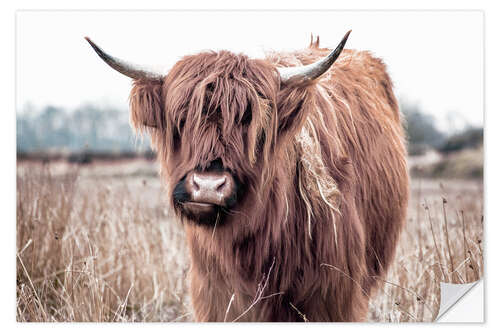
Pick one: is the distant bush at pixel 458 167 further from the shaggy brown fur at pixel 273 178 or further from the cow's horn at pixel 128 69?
the cow's horn at pixel 128 69

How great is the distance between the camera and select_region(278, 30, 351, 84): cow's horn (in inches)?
93.9

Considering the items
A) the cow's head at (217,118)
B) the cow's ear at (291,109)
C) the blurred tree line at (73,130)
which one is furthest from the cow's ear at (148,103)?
the blurred tree line at (73,130)

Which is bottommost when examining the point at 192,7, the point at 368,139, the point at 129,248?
the point at 129,248

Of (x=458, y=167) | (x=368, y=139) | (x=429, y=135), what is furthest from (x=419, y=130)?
(x=368, y=139)

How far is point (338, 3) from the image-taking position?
324 cm

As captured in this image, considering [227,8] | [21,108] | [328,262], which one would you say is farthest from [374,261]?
[21,108]

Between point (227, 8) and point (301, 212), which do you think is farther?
point (227, 8)

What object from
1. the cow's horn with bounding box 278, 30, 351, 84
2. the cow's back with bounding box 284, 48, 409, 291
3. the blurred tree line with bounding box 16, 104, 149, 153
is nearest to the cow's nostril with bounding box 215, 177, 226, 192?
the cow's horn with bounding box 278, 30, 351, 84

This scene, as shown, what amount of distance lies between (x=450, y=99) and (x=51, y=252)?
2.50 meters

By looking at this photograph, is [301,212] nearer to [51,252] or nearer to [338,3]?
[338,3]

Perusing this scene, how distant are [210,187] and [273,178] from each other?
0.42m

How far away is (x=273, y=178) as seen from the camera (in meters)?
2.59

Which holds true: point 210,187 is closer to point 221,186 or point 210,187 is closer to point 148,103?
point 221,186
